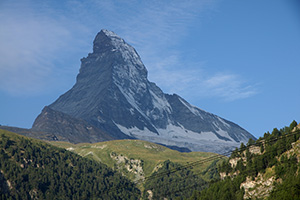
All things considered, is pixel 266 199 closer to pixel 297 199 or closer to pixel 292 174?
pixel 292 174

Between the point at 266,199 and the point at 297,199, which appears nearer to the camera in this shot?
the point at 297,199

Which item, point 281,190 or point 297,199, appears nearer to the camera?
point 297,199

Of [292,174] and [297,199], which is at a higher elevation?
[292,174]

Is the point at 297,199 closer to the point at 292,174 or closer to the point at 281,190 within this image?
the point at 281,190

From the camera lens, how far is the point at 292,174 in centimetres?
19675

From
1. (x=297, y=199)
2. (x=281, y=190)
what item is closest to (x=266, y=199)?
(x=281, y=190)

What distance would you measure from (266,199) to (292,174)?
1509 centimetres

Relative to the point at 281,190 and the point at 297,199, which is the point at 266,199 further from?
the point at 297,199

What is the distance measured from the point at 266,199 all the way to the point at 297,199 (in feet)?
89.2

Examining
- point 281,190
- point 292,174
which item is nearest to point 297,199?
point 281,190

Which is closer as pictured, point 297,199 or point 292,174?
point 297,199

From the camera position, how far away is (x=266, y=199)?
194375mm

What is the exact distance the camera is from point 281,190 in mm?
185375
